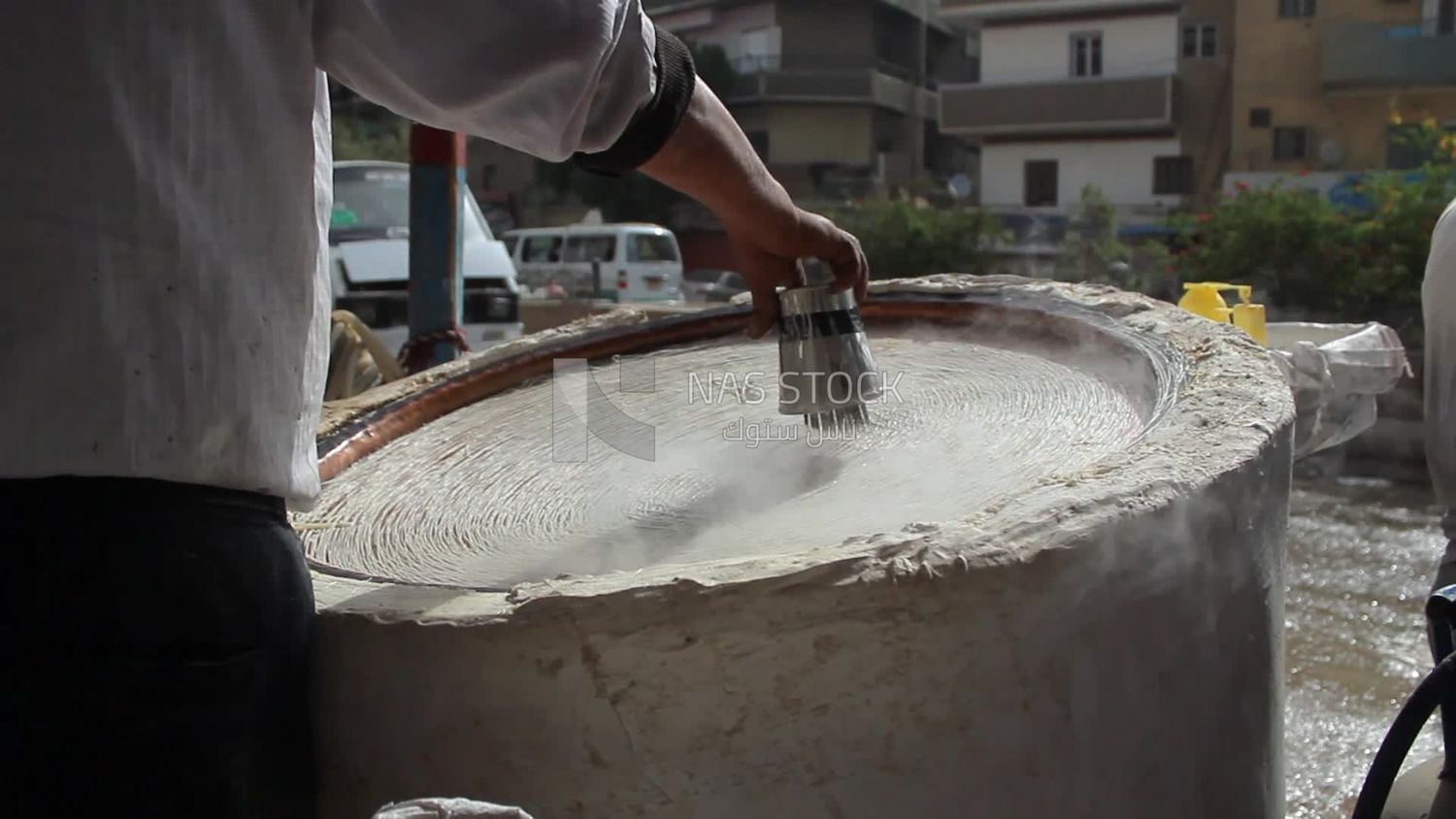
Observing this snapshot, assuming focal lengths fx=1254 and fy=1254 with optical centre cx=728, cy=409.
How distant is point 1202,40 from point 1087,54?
1.85 metres

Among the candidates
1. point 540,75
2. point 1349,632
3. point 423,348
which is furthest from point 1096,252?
point 540,75

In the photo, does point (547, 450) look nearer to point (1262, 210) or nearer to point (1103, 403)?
point (1103, 403)

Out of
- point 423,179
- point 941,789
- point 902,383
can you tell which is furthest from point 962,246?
point 941,789

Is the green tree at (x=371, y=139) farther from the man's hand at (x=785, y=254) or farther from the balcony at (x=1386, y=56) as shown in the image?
the man's hand at (x=785, y=254)

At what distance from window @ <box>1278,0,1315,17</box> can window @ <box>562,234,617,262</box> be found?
413 inches

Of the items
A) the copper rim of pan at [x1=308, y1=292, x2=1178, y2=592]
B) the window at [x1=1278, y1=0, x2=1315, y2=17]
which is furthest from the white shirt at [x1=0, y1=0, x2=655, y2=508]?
the window at [x1=1278, y1=0, x2=1315, y2=17]

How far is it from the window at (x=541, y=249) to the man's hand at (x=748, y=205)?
17306 mm

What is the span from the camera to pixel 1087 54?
69.7 feet

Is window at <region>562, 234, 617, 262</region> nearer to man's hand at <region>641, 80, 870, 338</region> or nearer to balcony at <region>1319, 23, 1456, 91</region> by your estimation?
balcony at <region>1319, 23, 1456, 91</region>

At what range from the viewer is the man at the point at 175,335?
859mm

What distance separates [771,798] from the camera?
0.99 metres

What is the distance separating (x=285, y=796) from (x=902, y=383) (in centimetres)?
130

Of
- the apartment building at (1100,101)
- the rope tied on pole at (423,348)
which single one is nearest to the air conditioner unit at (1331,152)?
the apartment building at (1100,101)

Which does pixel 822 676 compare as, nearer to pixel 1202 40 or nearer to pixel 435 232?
pixel 435 232
